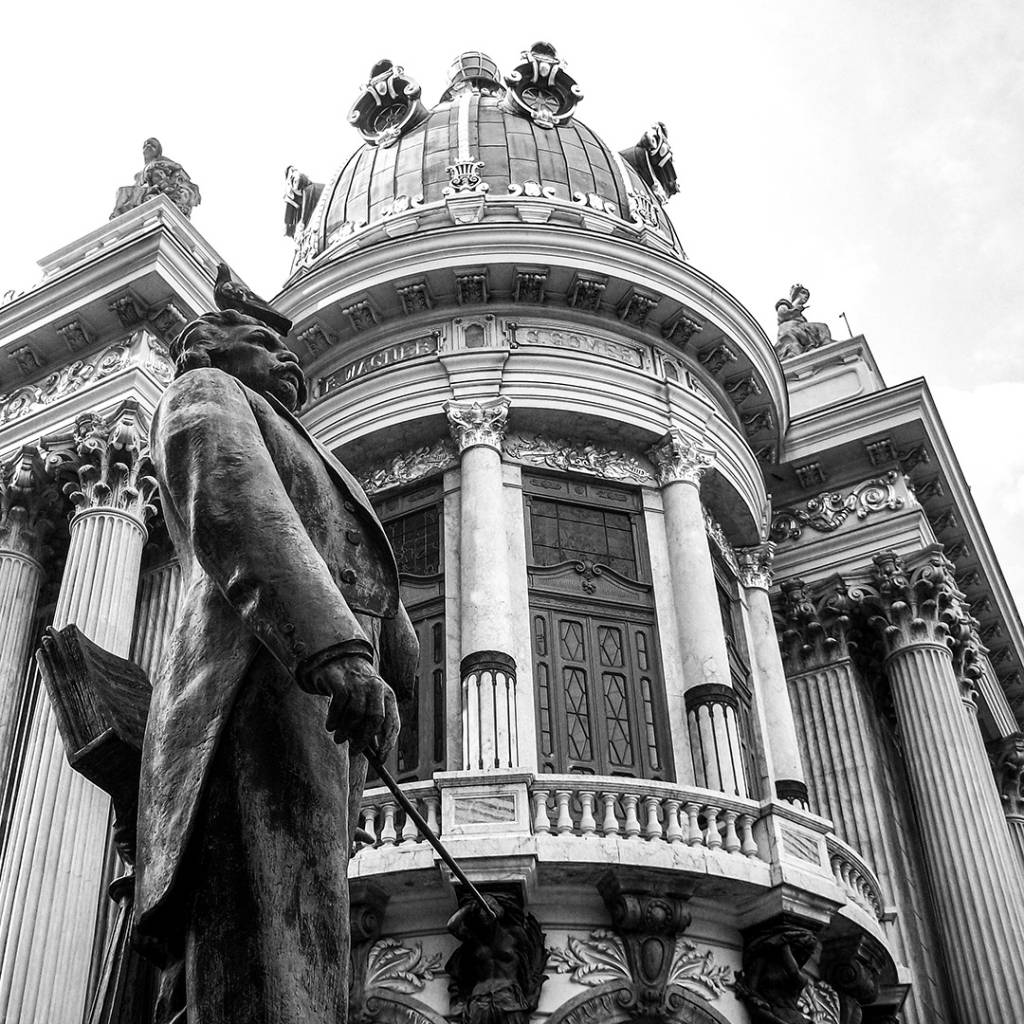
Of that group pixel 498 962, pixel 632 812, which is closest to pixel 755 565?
pixel 632 812

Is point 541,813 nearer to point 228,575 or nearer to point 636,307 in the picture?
point 636,307

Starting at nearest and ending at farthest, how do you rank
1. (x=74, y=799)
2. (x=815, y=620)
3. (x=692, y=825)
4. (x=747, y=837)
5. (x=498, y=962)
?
1. (x=498, y=962)
2. (x=74, y=799)
3. (x=692, y=825)
4. (x=747, y=837)
5. (x=815, y=620)

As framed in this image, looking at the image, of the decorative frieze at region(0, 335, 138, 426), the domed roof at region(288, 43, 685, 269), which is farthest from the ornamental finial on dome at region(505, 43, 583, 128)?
the decorative frieze at region(0, 335, 138, 426)

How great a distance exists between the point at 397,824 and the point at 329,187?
14141 millimetres

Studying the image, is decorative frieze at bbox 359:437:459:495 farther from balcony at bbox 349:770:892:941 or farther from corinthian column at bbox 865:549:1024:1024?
corinthian column at bbox 865:549:1024:1024

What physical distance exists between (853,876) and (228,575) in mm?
13034

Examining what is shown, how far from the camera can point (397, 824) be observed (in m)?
13.4

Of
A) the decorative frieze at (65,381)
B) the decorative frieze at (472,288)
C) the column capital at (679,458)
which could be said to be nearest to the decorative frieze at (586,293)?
the decorative frieze at (472,288)

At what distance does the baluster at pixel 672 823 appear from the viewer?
43.4ft

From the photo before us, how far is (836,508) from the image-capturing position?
2097 centimetres

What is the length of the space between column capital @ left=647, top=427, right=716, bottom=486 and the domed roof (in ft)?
15.5

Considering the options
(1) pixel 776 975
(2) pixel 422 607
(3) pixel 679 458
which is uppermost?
(3) pixel 679 458

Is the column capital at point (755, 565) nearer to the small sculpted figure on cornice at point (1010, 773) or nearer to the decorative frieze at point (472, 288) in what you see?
the decorative frieze at point (472, 288)

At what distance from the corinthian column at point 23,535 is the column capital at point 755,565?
9.09m
